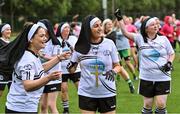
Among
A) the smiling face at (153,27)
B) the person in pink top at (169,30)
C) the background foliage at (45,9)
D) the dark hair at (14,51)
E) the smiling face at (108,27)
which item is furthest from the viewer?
the background foliage at (45,9)

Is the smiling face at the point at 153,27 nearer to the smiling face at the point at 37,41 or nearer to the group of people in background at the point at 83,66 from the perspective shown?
the group of people in background at the point at 83,66

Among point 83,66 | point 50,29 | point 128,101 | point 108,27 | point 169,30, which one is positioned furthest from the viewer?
point 169,30

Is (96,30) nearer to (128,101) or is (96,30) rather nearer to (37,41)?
(37,41)

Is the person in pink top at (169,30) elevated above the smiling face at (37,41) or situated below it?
above

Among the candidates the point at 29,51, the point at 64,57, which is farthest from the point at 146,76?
the point at 29,51

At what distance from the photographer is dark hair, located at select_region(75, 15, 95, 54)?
704 centimetres

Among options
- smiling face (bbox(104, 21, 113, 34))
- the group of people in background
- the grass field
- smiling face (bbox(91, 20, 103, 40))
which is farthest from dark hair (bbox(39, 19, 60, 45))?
smiling face (bbox(104, 21, 113, 34))

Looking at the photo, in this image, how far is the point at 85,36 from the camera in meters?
7.05

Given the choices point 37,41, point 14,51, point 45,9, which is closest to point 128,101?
point 37,41

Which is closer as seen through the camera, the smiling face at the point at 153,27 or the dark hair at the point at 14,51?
the dark hair at the point at 14,51

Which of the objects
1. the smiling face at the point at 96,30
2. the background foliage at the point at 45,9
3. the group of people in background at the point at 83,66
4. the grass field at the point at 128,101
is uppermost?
the background foliage at the point at 45,9

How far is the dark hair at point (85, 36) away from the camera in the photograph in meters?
7.04

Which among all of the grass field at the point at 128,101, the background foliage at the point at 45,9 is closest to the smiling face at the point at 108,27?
the grass field at the point at 128,101

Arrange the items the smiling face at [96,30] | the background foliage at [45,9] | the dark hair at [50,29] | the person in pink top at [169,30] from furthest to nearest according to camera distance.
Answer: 1. the background foliage at [45,9]
2. the person in pink top at [169,30]
3. the dark hair at [50,29]
4. the smiling face at [96,30]
